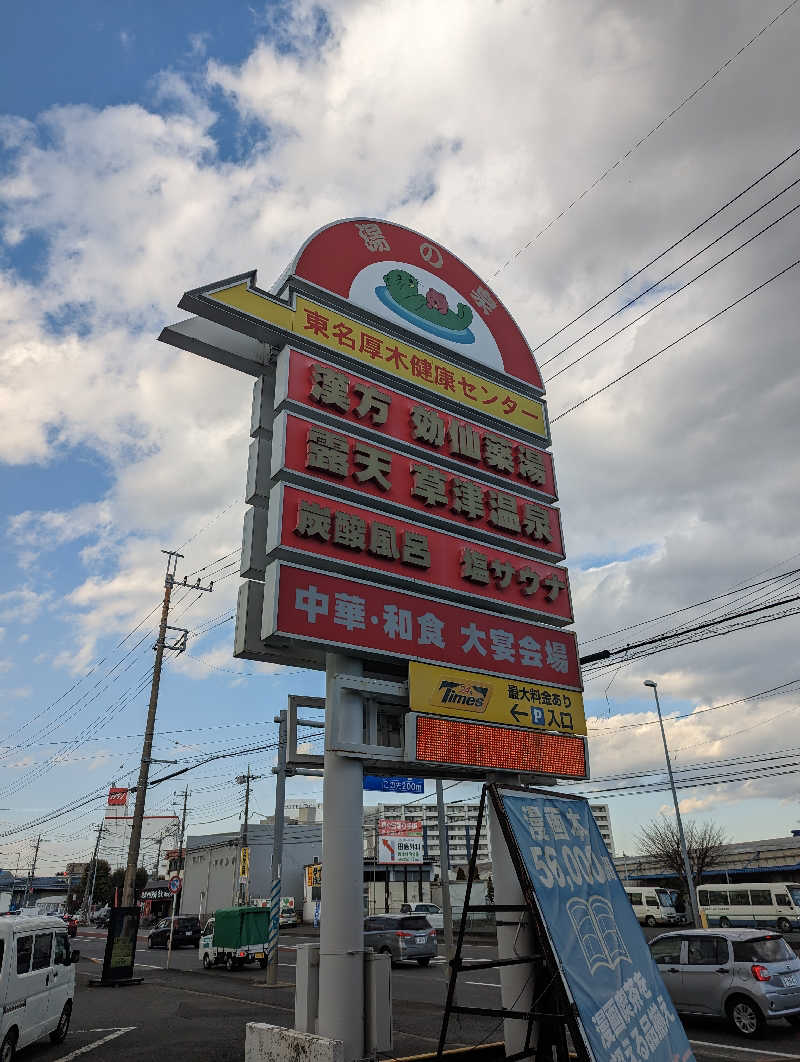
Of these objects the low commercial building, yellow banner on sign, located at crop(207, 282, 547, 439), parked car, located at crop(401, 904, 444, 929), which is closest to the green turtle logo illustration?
yellow banner on sign, located at crop(207, 282, 547, 439)

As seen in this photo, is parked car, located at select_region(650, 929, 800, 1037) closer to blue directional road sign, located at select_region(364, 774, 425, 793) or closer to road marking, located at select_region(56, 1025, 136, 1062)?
blue directional road sign, located at select_region(364, 774, 425, 793)

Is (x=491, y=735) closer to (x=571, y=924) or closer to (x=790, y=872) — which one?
(x=571, y=924)

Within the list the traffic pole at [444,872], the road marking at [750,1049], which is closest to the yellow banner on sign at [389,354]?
the road marking at [750,1049]

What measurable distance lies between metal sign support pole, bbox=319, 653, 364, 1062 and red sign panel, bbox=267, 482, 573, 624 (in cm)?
160

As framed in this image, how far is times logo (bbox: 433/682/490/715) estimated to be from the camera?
10.0 meters

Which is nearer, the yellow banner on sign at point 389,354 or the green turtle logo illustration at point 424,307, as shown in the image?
the yellow banner on sign at point 389,354

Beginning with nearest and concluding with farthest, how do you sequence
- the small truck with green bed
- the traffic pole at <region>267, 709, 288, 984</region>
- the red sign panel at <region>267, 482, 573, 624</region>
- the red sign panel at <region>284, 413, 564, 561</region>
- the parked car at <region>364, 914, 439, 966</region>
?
the red sign panel at <region>267, 482, 573, 624</region>, the red sign panel at <region>284, 413, 564, 561</region>, the traffic pole at <region>267, 709, 288, 984</region>, the parked car at <region>364, 914, 439, 966</region>, the small truck with green bed

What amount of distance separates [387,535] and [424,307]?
538 cm

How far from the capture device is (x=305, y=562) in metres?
9.84

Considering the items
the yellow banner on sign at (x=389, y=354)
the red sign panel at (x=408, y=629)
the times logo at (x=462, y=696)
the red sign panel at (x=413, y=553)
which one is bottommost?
the times logo at (x=462, y=696)

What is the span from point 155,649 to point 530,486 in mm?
18977

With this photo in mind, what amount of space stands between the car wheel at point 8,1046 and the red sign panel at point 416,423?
953 centimetres

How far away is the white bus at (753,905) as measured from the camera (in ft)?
115

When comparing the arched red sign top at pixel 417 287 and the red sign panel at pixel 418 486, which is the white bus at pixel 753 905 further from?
the arched red sign top at pixel 417 287
